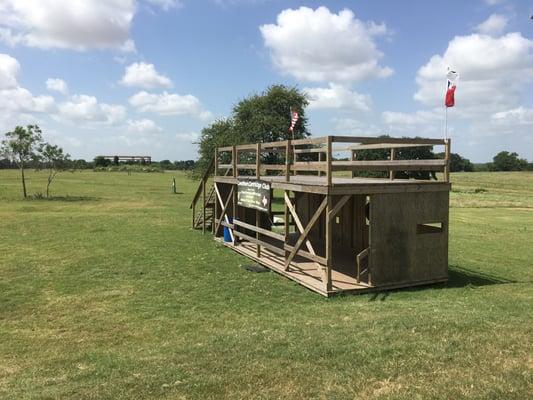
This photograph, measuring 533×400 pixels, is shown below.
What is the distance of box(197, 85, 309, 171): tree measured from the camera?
3619 centimetres

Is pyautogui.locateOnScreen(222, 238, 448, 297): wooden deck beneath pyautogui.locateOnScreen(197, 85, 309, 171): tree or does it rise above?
beneath

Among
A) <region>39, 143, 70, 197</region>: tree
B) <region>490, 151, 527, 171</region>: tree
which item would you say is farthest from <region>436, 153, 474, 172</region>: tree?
<region>39, 143, 70, 197</region>: tree

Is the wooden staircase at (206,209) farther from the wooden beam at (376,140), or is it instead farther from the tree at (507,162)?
the tree at (507,162)

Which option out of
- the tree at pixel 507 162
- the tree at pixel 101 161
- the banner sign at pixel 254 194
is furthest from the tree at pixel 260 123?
the tree at pixel 507 162

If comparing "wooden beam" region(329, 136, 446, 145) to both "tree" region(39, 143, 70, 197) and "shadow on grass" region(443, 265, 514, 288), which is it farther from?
"tree" region(39, 143, 70, 197)

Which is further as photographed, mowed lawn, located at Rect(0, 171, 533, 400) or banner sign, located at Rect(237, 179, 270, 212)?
banner sign, located at Rect(237, 179, 270, 212)

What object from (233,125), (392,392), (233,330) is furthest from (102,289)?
(233,125)

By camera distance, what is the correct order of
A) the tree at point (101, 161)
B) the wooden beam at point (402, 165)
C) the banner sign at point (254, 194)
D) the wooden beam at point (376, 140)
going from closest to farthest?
1. the wooden beam at point (376, 140)
2. the wooden beam at point (402, 165)
3. the banner sign at point (254, 194)
4. the tree at point (101, 161)

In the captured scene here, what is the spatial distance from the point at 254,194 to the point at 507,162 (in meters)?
140

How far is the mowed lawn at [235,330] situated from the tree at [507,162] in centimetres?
13218

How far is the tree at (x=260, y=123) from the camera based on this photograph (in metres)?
36.2

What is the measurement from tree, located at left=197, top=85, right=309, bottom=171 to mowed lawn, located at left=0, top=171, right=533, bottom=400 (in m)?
21.3

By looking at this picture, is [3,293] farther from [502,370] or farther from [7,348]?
[502,370]

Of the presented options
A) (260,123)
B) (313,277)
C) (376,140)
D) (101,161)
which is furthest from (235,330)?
(101,161)
